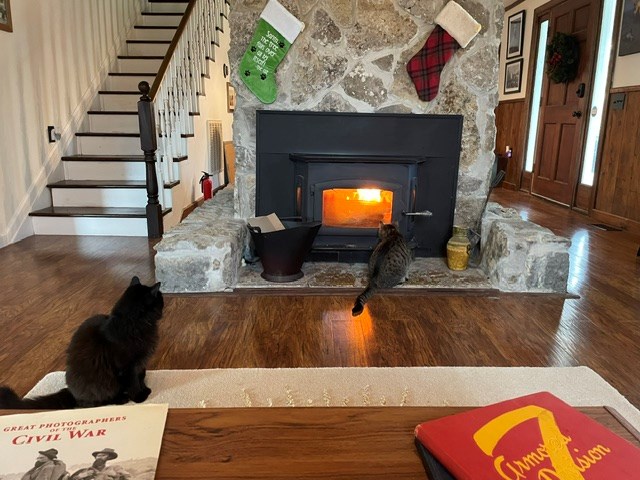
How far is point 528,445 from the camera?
0.77 m

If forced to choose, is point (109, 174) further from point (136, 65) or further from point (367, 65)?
point (367, 65)

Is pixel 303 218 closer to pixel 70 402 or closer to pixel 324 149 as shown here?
pixel 324 149

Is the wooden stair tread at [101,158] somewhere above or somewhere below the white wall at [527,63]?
below

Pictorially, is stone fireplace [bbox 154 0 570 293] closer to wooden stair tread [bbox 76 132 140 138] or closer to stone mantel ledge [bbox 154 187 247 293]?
stone mantel ledge [bbox 154 187 247 293]

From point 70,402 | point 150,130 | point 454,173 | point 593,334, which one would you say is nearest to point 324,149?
point 454,173

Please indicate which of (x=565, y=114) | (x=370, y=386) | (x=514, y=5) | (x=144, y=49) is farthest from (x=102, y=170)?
(x=514, y=5)

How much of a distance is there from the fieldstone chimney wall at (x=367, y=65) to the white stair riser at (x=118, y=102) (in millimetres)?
2400

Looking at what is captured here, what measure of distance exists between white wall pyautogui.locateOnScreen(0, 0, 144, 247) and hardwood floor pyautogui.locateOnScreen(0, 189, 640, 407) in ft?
2.70

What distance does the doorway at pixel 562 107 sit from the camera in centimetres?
517

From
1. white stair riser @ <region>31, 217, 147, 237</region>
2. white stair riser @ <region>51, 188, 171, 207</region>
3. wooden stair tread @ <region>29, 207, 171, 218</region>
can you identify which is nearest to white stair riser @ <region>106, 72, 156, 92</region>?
white stair riser @ <region>51, 188, 171, 207</region>

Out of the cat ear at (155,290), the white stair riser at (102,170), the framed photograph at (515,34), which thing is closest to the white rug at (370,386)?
the cat ear at (155,290)

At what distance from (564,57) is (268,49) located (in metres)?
4.04

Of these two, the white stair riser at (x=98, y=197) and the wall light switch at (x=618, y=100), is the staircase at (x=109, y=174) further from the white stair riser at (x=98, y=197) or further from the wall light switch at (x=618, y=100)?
the wall light switch at (x=618, y=100)

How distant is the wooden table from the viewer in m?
0.76
